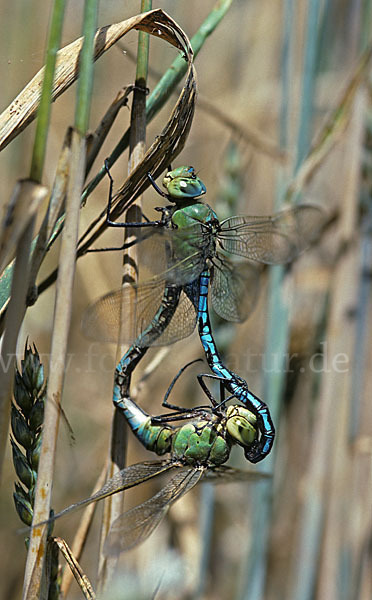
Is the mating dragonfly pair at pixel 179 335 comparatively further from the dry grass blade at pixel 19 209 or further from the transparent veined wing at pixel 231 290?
the dry grass blade at pixel 19 209

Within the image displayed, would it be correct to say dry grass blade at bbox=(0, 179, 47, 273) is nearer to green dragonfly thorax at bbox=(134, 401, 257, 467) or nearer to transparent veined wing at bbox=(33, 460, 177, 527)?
transparent veined wing at bbox=(33, 460, 177, 527)

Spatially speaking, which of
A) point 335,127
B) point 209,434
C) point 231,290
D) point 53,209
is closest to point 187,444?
point 209,434

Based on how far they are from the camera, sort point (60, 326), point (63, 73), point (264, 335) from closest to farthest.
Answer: point (60, 326) < point (63, 73) < point (264, 335)

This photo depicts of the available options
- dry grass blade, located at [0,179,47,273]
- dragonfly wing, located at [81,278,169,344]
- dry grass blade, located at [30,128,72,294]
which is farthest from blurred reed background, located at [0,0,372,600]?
dry grass blade, located at [0,179,47,273]

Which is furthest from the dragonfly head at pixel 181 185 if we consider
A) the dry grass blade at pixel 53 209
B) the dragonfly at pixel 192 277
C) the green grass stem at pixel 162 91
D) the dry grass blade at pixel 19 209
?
the dry grass blade at pixel 19 209

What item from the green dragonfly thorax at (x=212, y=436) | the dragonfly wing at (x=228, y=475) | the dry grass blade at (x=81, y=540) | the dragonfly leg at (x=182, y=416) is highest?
the dragonfly leg at (x=182, y=416)

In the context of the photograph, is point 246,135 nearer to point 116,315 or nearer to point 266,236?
point 266,236
